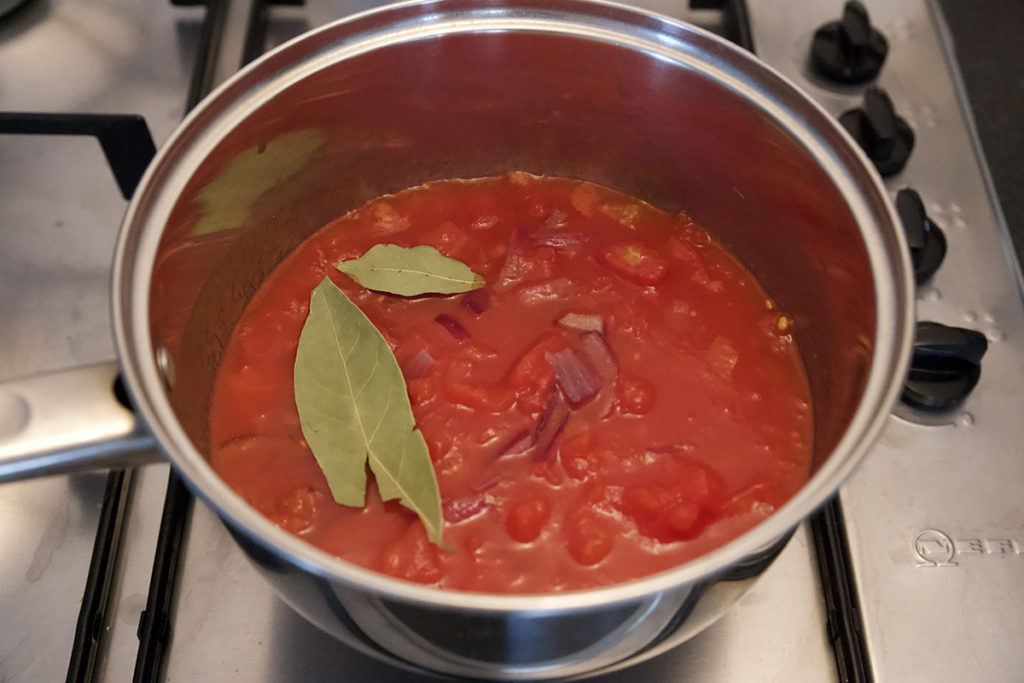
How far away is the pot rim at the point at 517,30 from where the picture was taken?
750mm

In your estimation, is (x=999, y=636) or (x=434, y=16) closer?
(x=999, y=636)

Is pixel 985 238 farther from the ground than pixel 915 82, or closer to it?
closer to it

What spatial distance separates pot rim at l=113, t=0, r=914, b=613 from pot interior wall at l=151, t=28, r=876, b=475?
21 millimetres

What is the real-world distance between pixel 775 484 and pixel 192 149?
942 millimetres

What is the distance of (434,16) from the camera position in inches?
52.4

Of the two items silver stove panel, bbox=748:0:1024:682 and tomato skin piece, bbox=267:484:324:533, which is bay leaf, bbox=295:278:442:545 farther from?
silver stove panel, bbox=748:0:1024:682

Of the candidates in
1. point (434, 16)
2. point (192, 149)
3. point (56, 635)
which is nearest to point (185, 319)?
point (192, 149)

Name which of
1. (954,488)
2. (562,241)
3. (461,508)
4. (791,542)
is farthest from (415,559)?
(954,488)

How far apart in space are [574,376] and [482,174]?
21.0 inches

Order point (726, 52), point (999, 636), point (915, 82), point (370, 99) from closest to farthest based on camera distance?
point (999, 636) → point (726, 52) → point (370, 99) → point (915, 82)

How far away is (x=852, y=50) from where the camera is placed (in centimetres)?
155

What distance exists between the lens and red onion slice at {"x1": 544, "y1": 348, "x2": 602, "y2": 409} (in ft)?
4.13

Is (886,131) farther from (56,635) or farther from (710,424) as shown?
(56,635)

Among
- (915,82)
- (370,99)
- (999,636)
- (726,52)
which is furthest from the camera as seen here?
(915,82)
